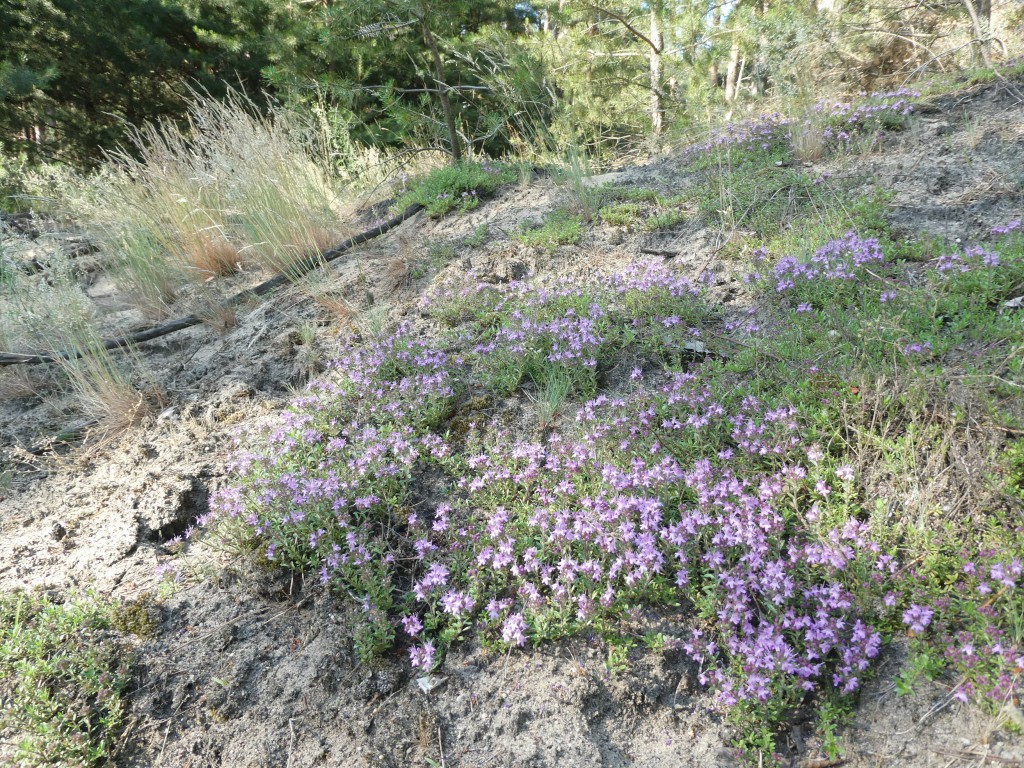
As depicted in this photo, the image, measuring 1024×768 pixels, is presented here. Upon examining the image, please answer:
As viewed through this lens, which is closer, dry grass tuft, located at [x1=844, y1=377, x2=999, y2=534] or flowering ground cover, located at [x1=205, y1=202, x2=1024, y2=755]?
flowering ground cover, located at [x1=205, y1=202, x2=1024, y2=755]

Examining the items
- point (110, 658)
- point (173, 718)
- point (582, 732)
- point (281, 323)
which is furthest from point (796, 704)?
point (281, 323)

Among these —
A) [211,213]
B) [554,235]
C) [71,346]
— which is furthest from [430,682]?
[211,213]

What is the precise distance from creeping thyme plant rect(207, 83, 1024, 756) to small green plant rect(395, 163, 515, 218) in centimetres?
243

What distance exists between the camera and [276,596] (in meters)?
2.71

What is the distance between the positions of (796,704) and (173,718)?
232 centimetres

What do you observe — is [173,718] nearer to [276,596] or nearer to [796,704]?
[276,596]

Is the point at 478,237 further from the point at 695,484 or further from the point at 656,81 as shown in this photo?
the point at 656,81

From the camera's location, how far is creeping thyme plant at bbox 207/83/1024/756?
6.91 feet

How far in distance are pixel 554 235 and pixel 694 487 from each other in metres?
2.87

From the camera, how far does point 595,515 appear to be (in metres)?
2.60

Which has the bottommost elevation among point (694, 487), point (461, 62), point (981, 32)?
point (694, 487)

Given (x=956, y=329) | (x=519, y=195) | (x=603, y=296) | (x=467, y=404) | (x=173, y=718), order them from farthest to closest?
(x=519, y=195), (x=603, y=296), (x=467, y=404), (x=956, y=329), (x=173, y=718)

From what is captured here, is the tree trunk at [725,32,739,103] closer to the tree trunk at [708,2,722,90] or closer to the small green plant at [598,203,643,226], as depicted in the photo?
the tree trunk at [708,2,722,90]

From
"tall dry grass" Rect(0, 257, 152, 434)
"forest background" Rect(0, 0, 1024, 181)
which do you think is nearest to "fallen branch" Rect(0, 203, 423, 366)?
"tall dry grass" Rect(0, 257, 152, 434)
